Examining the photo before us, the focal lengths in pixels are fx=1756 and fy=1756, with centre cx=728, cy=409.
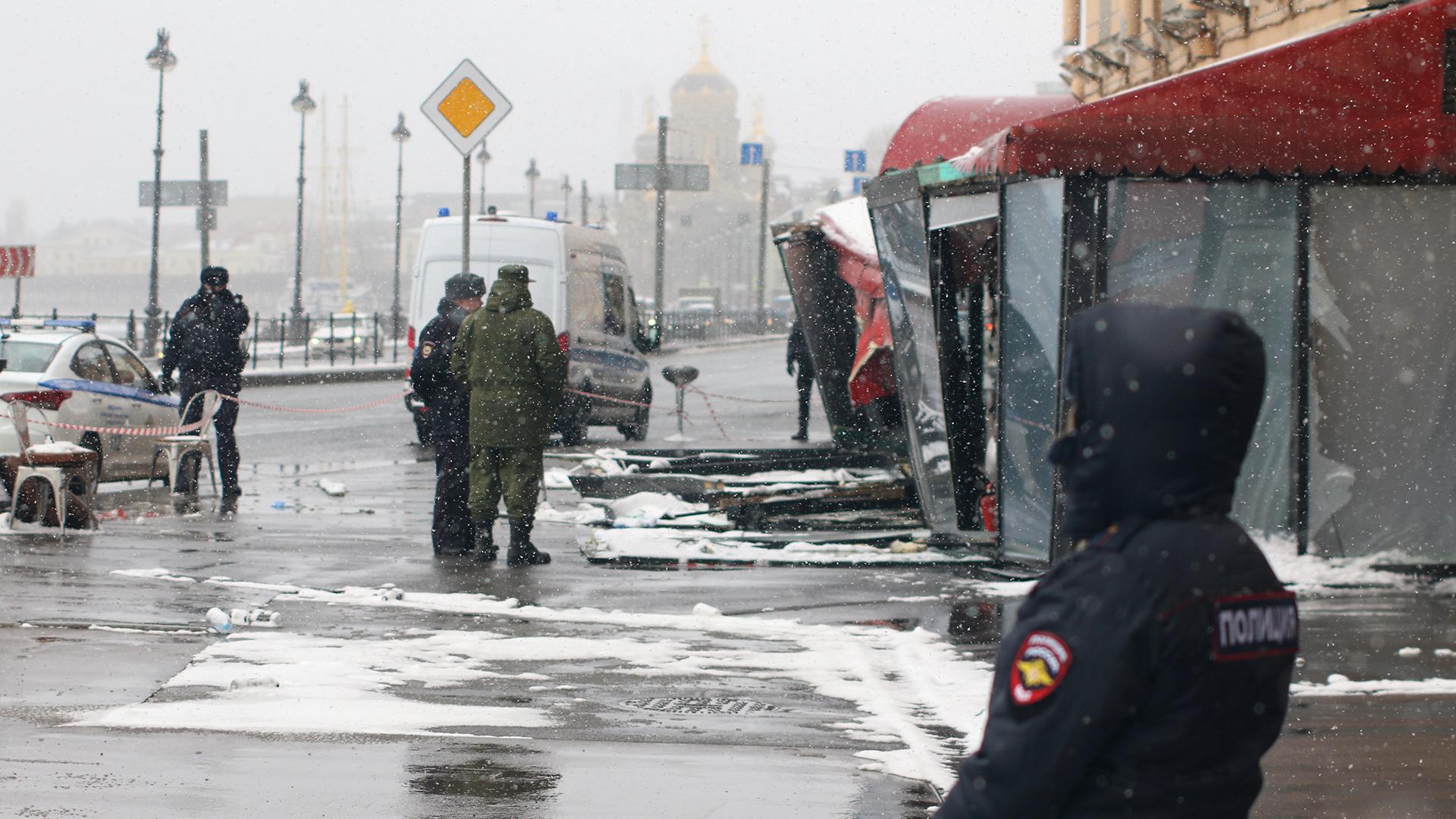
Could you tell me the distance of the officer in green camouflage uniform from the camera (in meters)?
10.4

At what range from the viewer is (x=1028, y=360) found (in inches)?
402

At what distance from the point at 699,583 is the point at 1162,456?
7.68 meters

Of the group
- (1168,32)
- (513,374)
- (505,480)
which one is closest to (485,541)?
(505,480)

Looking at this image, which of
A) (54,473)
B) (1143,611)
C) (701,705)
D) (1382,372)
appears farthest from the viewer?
(54,473)

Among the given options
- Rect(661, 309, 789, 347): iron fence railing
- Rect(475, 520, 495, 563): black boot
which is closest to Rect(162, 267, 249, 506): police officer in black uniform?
Rect(475, 520, 495, 563): black boot

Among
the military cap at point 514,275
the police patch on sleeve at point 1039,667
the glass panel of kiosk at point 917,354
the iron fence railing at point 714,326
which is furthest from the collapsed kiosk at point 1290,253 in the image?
the iron fence railing at point 714,326

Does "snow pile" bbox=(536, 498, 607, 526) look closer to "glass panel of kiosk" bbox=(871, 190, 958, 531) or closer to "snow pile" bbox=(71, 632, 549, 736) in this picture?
"glass panel of kiosk" bbox=(871, 190, 958, 531)

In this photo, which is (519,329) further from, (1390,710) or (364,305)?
(364,305)

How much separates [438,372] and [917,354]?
320cm

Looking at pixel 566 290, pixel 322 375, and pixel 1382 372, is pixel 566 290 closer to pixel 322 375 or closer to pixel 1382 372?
pixel 1382 372

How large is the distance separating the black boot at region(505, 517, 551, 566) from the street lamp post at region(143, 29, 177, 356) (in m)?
28.4

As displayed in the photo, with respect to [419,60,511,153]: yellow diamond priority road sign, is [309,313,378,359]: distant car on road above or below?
below

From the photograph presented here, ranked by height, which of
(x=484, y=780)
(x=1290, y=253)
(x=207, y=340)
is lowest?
(x=484, y=780)

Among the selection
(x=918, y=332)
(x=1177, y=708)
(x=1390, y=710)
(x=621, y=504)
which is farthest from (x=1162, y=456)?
(x=621, y=504)
